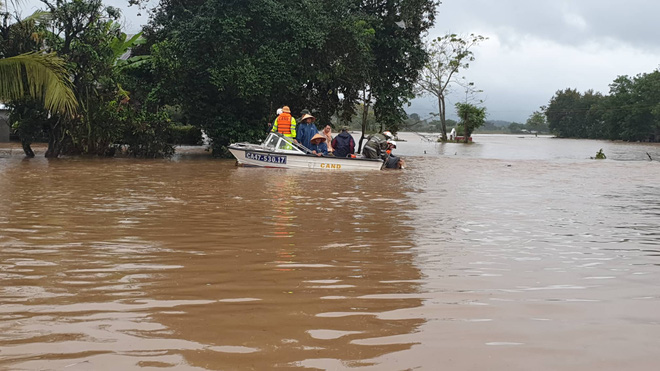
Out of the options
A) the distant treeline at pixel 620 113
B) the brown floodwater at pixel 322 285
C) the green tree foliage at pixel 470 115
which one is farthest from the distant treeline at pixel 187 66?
the distant treeline at pixel 620 113

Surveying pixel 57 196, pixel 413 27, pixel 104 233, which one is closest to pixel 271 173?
pixel 57 196

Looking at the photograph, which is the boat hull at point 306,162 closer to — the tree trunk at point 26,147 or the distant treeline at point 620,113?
the tree trunk at point 26,147

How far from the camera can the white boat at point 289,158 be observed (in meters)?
19.7

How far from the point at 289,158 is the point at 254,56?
7017mm

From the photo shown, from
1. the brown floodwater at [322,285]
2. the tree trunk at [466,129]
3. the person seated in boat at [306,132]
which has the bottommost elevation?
the brown floodwater at [322,285]

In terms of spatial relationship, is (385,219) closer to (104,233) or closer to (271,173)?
(104,233)

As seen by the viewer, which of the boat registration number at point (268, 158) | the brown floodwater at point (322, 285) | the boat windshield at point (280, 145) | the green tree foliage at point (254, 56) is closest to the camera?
the brown floodwater at point (322, 285)

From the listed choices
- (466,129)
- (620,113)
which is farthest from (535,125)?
(466,129)

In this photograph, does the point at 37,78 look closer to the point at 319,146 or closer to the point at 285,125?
the point at 285,125

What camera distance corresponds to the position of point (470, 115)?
60.2 meters

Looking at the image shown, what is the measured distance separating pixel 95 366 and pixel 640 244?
6472mm

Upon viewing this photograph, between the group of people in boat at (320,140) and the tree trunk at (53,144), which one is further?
the tree trunk at (53,144)

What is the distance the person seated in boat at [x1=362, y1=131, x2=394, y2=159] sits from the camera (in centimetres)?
2084

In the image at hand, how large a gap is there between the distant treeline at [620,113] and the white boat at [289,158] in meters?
64.4
